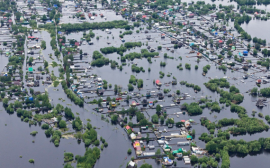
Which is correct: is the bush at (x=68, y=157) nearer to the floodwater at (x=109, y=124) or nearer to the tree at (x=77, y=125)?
the floodwater at (x=109, y=124)

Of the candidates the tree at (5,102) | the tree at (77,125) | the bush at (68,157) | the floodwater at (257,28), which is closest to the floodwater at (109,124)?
the bush at (68,157)

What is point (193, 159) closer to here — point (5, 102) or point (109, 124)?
point (109, 124)

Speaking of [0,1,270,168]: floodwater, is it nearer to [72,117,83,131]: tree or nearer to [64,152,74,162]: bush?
[64,152,74,162]: bush

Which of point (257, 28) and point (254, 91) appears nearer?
point (254, 91)

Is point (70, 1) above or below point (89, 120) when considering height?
above

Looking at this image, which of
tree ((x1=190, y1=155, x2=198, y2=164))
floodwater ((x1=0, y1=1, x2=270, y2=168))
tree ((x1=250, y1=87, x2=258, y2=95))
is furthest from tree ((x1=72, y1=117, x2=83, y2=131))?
tree ((x1=250, y1=87, x2=258, y2=95))

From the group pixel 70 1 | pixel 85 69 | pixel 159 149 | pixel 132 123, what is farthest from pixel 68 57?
pixel 70 1

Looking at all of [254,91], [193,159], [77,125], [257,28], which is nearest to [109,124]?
[77,125]

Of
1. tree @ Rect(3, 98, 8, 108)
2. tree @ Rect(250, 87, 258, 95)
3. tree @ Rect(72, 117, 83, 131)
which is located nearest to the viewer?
tree @ Rect(72, 117, 83, 131)

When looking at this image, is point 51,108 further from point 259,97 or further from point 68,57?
point 259,97

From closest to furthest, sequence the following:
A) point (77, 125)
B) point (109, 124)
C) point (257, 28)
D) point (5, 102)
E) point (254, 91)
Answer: point (77, 125) < point (109, 124) < point (5, 102) < point (254, 91) < point (257, 28)

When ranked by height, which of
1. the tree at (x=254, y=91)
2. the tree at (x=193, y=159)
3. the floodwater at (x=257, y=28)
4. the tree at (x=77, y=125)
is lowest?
the tree at (x=193, y=159)
